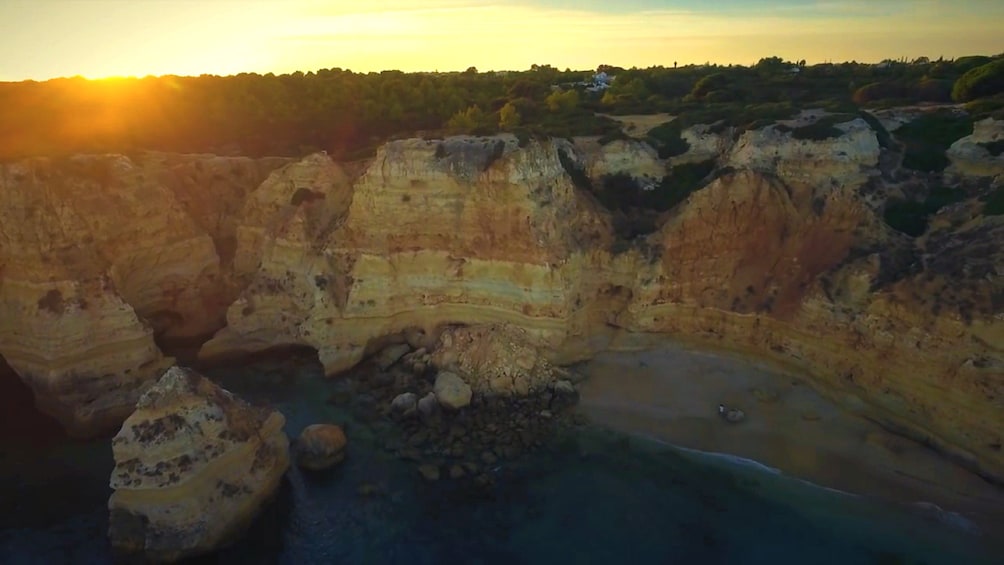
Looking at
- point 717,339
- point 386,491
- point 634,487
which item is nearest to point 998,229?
point 717,339

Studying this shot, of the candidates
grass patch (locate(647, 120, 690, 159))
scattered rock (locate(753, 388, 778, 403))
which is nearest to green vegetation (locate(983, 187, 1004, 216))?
scattered rock (locate(753, 388, 778, 403))

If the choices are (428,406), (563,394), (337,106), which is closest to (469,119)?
(337,106)

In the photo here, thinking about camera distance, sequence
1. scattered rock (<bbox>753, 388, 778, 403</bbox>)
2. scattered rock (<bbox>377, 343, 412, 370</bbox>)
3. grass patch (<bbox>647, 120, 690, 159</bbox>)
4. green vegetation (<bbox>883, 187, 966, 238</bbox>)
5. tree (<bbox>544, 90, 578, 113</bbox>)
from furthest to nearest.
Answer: tree (<bbox>544, 90, 578, 113</bbox>) < grass patch (<bbox>647, 120, 690, 159</bbox>) < scattered rock (<bbox>377, 343, 412, 370</bbox>) < green vegetation (<bbox>883, 187, 966, 238</bbox>) < scattered rock (<bbox>753, 388, 778, 403</bbox>)

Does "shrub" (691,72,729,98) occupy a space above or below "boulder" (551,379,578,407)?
above

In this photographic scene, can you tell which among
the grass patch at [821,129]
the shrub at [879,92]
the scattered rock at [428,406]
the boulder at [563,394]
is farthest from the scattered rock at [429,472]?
the shrub at [879,92]

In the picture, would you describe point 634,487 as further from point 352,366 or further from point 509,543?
point 352,366

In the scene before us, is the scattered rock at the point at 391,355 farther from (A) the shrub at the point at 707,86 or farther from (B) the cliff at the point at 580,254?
(A) the shrub at the point at 707,86

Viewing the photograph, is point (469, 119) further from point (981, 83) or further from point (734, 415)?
point (981, 83)

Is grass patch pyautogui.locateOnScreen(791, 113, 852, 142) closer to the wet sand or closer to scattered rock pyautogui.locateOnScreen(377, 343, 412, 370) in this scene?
the wet sand
